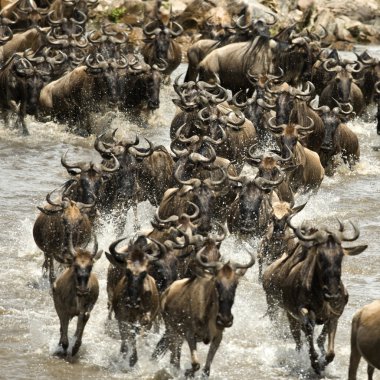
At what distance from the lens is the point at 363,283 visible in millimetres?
16250

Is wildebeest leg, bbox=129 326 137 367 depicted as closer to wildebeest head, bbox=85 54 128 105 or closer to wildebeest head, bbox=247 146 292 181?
wildebeest head, bbox=247 146 292 181

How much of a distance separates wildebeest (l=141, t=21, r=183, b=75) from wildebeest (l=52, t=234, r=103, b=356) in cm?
1563

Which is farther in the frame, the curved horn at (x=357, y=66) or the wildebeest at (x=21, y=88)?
the curved horn at (x=357, y=66)

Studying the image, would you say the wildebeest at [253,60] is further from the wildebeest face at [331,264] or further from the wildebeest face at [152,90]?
the wildebeest face at [331,264]

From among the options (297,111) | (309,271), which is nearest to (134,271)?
(309,271)

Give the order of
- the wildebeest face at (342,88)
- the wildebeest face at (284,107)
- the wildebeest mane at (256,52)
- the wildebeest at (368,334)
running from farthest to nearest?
the wildebeest mane at (256,52)
the wildebeest face at (342,88)
the wildebeest face at (284,107)
the wildebeest at (368,334)

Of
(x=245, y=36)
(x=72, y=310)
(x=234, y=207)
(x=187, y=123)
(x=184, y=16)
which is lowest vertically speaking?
(x=184, y=16)

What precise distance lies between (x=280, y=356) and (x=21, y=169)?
10.1 metres

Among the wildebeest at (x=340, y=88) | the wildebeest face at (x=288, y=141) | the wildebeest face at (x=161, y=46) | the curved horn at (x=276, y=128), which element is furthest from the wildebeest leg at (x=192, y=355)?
the wildebeest face at (x=161, y=46)

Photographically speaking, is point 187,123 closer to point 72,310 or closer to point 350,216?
point 350,216

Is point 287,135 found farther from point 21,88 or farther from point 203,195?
point 21,88

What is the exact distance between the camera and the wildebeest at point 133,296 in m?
12.1

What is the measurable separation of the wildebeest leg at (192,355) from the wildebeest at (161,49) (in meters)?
16.5

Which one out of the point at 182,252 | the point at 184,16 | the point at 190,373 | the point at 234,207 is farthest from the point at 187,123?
the point at 184,16
